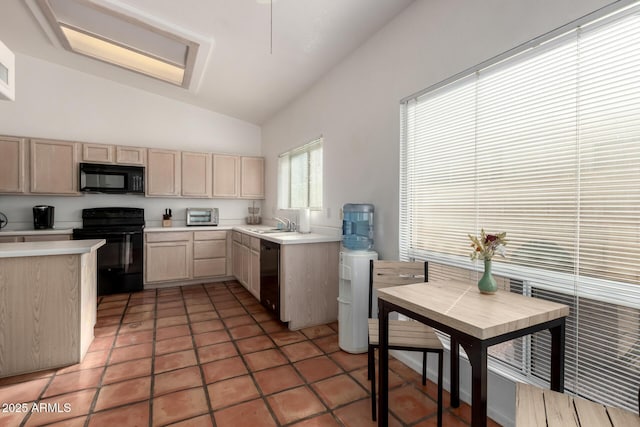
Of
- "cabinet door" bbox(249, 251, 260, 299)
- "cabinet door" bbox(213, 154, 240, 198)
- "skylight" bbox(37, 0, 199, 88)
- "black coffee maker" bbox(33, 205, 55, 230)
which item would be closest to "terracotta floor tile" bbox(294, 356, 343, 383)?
"cabinet door" bbox(249, 251, 260, 299)

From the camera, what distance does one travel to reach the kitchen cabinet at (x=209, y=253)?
4637 mm

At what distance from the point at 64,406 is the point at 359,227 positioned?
7.94 ft

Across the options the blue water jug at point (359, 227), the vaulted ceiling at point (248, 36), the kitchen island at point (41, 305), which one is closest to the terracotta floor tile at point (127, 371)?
the kitchen island at point (41, 305)

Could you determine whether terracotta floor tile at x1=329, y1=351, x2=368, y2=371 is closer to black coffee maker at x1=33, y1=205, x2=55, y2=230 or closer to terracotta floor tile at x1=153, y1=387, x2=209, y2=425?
terracotta floor tile at x1=153, y1=387, x2=209, y2=425

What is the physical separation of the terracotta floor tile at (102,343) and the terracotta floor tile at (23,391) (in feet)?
1.51

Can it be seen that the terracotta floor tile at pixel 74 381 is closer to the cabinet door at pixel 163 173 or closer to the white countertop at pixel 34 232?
the white countertop at pixel 34 232

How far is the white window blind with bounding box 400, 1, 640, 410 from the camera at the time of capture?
129 cm

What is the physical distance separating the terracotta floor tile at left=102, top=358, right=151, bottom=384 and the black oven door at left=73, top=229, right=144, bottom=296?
217 cm

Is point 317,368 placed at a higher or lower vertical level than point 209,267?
lower

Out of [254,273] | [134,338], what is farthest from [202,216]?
[134,338]

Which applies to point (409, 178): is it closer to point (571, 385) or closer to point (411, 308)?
point (411, 308)

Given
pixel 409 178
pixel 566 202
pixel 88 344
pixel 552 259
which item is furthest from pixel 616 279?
pixel 88 344

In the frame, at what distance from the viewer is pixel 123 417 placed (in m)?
1.75

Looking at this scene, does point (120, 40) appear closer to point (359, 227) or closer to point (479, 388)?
point (359, 227)
